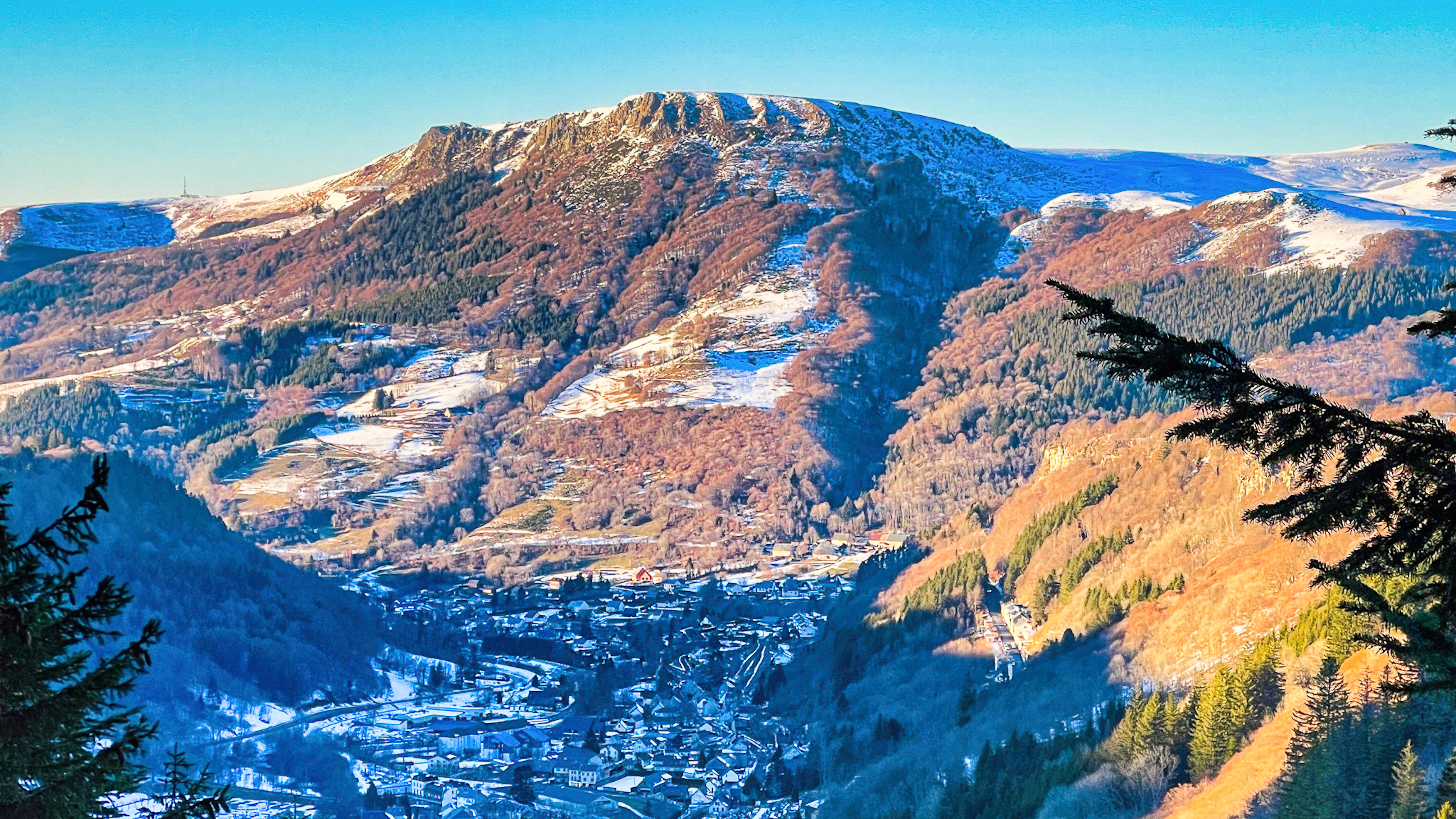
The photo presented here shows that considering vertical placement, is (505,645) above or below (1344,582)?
below

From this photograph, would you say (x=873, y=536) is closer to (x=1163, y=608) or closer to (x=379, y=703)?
(x=379, y=703)

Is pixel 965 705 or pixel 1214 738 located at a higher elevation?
pixel 1214 738

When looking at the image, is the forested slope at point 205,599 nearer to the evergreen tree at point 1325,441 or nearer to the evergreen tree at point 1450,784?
the evergreen tree at point 1450,784

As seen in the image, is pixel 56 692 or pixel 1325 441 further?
pixel 56 692

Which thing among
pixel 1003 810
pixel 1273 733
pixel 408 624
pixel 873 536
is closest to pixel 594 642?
pixel 408 624

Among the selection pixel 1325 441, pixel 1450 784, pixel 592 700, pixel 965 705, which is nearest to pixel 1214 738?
pixel 965 705

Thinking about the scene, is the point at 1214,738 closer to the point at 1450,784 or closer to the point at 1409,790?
the point at 1409,790

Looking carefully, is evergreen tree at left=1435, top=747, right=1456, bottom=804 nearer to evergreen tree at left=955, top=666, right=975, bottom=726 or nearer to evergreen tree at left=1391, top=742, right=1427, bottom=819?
evergreen tree at left=1391, top=742, right=1427, bottom=819
